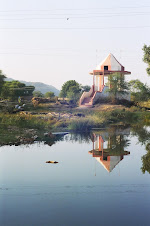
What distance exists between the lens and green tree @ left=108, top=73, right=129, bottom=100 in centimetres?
3456

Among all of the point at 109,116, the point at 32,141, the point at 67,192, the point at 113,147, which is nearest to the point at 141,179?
the point at 67,192

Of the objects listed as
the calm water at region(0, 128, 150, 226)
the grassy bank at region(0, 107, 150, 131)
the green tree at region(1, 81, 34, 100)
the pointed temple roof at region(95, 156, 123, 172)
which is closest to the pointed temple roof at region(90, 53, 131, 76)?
the grassy bank at region(0, 107, 150, 131)

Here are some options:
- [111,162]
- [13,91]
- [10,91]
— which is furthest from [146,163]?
[13,91]

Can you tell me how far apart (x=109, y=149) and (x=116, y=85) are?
21.4 metres

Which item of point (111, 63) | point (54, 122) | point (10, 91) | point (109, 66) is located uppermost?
point (111, 63)

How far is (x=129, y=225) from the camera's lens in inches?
227

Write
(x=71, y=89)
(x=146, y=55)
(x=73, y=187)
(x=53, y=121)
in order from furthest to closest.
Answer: (x=71, y=89), (x=146, y=55), (x=53, y=121), (x=73, y=187)

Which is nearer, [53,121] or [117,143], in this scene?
[117,143]

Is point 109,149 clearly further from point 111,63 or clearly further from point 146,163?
point 111,63

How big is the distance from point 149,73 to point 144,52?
2211 millimetres

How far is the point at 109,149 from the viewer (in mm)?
14086

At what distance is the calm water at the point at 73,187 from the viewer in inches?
243

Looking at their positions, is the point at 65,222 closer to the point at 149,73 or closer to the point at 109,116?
the point at 109,116

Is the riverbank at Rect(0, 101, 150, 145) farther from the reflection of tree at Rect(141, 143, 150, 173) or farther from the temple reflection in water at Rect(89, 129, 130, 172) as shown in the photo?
the reflection of tree at Rect(141, 143, 150, 173)
